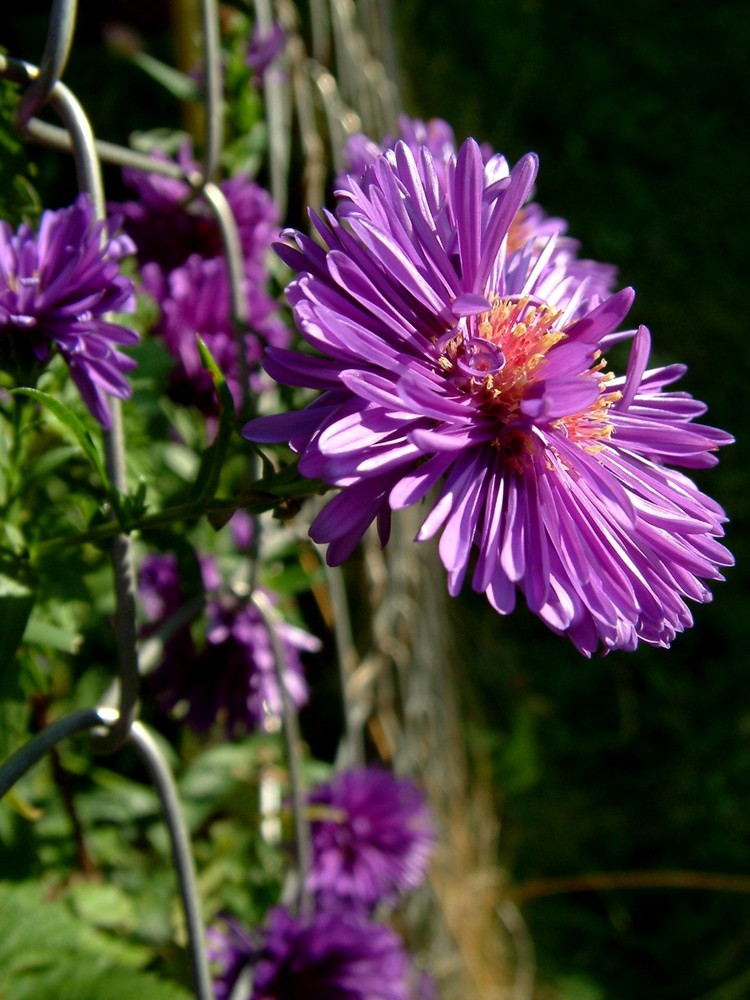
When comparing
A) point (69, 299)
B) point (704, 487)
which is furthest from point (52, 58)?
point (704, 487)

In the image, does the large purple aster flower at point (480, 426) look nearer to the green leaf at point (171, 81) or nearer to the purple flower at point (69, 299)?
the purple flower at point (69, 299)

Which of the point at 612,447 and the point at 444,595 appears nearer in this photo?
the point at 612,447

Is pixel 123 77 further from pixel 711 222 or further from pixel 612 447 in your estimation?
pixel 711 222

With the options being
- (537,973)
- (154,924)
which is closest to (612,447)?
(154,924)

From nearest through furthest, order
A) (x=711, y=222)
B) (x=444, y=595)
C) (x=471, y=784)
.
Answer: (x=444, y=595) → (x=471, y=784) → (x=711, y=222)

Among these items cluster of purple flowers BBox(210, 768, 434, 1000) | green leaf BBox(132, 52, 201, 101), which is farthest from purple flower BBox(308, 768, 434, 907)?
green leaf BBox(132, 52, 201, 101)

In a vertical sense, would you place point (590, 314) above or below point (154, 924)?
above

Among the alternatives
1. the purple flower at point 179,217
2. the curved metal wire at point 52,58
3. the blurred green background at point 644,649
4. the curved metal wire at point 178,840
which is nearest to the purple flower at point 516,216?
the purple flower at point 179,217

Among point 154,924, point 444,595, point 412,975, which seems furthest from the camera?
point 444,595
